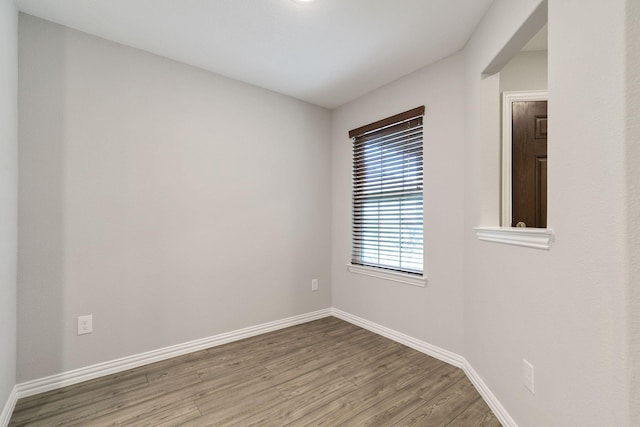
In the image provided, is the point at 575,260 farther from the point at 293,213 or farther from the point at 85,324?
the point at 85,324

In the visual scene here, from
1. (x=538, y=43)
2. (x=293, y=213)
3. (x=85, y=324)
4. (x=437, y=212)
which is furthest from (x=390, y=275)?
(x=85, y=324)

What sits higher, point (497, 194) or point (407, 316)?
point (497, 194)

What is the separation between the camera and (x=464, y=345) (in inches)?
86.4

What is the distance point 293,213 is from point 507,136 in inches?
80.7

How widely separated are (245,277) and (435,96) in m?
2.35

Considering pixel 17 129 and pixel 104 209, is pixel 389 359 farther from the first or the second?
pixel 17 129

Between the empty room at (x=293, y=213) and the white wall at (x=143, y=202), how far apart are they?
15mm

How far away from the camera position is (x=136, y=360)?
7.23 ft

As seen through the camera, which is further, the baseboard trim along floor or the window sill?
the window sill

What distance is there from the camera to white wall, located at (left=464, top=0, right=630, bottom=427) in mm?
895

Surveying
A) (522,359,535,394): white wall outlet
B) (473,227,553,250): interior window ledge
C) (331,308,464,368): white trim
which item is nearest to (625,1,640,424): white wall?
(473,227,553,250): interior window ledge

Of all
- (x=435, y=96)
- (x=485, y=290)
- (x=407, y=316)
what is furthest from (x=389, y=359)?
(x=435, y=96)

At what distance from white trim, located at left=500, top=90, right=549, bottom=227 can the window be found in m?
0.61

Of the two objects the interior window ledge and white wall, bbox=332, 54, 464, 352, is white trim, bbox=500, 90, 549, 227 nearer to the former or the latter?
white wall, bbox=332, 54, 464, 352
